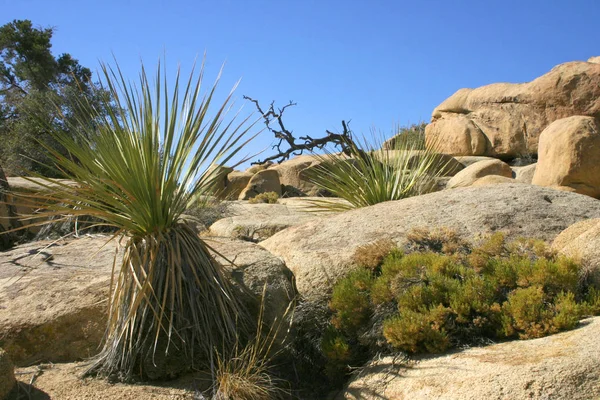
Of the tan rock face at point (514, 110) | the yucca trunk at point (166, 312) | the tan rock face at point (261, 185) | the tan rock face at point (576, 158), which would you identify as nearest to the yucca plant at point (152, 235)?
the yucca trunk at point (166, 312)

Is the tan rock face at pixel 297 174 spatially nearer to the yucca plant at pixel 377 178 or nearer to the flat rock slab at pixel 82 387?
the yucca plant at pixel 377 178

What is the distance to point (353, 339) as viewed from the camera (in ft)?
17.1

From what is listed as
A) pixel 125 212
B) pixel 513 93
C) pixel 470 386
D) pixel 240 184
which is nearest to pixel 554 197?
pixel 470 386

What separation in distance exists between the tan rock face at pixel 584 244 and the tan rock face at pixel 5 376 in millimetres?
4666

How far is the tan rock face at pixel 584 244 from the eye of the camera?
5.01 meters

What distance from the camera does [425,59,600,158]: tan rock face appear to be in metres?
18.7

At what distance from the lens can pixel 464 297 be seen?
4836 millimetres

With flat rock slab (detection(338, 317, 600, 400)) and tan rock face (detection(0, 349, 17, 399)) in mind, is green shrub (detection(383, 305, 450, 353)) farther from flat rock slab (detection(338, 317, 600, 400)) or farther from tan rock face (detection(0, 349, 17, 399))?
tan rock face (detection(0, 349, 17, 399))

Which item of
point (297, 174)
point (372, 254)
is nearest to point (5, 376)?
point (372, 254)

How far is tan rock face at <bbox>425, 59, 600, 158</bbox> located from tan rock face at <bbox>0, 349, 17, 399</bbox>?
15.8m

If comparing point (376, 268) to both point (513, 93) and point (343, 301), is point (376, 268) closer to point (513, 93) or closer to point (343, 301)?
point (343, 301)

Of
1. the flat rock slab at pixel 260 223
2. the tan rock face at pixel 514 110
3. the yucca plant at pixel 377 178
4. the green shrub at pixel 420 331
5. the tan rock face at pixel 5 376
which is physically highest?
the tan rock face at pixel 514 110

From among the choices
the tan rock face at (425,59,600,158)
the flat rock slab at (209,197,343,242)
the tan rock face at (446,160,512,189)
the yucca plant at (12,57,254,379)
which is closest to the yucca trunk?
the yucca plant at (12,57,254,379)

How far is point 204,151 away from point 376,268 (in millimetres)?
2067
